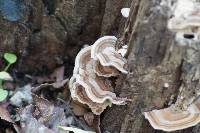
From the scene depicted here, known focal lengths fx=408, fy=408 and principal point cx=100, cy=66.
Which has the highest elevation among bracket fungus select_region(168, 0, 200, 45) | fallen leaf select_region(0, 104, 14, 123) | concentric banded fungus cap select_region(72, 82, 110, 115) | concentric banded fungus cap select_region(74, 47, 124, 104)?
bracket fungus select_region(168, 0, 200, 45)

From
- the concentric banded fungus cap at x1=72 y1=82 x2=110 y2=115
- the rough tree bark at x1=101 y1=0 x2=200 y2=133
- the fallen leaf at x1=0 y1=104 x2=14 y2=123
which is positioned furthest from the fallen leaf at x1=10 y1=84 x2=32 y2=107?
the rough tree bark at x1=101 y1=0 x2=200 y2=133

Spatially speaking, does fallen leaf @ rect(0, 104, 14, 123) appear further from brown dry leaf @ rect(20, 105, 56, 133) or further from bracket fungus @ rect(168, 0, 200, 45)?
bracket fungus @ rect(168, 0, 200, 45)

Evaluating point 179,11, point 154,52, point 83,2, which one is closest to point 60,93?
point 83,2

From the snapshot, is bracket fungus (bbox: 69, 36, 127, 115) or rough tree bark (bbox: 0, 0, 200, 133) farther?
bracket fungus (bbox: 69, 36, 127, 115)

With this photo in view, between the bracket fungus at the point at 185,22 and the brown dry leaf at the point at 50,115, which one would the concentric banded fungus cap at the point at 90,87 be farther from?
the bracket fungus at the point at 185,22

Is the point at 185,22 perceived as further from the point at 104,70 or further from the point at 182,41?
the point at 104,70

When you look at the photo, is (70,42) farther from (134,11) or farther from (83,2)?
(134,11)
